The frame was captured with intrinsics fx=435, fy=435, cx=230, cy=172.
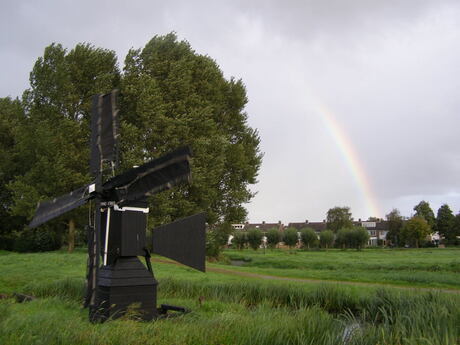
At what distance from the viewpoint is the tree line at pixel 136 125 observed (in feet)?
96.9

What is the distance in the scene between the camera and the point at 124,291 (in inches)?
417

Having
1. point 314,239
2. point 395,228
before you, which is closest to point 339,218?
point 395,228

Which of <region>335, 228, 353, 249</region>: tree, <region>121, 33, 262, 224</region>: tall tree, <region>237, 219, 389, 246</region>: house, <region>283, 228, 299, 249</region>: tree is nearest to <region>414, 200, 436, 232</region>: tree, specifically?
<region>237, 219, 389, 246</region>: house

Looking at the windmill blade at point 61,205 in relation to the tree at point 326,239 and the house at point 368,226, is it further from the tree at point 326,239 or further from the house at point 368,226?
the house at point 368,226

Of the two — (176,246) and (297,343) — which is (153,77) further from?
(297,343)

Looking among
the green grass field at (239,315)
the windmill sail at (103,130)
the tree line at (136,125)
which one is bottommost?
the green grass field at (239,315)

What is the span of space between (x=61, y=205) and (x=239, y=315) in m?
6.27

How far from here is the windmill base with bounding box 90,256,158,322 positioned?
1041 cm

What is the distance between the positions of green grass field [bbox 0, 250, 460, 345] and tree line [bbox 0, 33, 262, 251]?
7867 millimetres

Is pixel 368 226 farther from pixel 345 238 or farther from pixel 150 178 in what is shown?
pixel 150 178

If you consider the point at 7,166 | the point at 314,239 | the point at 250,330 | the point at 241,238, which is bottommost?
the point at 250,330

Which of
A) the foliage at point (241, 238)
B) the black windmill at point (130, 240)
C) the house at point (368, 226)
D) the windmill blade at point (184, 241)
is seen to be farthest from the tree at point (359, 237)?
the windmill blade at point (184, 241)

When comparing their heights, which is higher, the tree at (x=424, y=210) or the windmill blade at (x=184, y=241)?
the tree at (x=424, y=210)

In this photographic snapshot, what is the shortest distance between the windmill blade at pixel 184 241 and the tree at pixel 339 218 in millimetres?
95258
